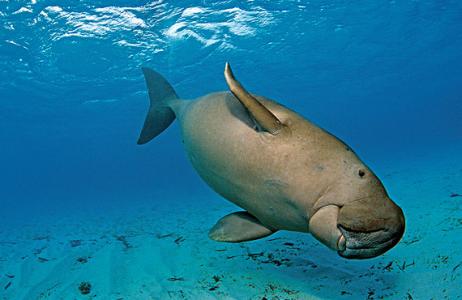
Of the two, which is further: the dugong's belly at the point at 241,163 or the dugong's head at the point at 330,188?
the dugong's belly at the point at 241,163

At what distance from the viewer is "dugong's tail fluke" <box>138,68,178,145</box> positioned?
223 inches

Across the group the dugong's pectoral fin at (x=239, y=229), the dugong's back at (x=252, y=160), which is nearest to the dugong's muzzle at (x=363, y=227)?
the dugong's back at (x=252, y=160)

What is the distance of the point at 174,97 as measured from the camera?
18.0ft

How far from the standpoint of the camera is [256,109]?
270 cm

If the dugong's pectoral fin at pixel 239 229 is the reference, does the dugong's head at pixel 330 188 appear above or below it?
above

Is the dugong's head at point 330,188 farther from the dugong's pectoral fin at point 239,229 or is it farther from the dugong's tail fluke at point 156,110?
the dugong's tail fluke at point 156,110

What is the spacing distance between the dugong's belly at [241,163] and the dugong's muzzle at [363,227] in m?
0.29

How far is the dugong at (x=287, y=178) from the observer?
2338mm

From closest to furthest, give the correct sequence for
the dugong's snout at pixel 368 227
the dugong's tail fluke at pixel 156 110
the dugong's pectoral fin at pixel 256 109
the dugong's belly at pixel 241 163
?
1. the dugong's snout at pixel 368 227
2. the dugong's pectoral fin at pixel 256 109
3. the dugong's belly at pixel 241 163
4. the dugong's tail fluke at pixel 156 110

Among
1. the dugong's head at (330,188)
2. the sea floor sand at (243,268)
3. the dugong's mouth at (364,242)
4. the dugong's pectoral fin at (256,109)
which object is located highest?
the dugong's pectoral fin at (256,109)

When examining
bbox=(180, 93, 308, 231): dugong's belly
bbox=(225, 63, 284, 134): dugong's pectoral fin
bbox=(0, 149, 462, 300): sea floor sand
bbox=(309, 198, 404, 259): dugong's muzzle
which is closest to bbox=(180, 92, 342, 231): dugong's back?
bbox=(180, 93, 308, 231): dugong's belly

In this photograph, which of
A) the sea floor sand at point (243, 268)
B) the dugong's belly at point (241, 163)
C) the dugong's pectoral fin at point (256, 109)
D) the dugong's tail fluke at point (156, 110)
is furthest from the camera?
the dugong's tail fluke at point (156, 110)

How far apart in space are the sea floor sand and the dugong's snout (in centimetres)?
232

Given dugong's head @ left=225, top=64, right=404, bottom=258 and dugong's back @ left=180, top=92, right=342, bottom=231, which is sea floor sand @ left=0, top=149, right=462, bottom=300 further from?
dugong's head @ left=225, top=64, right=404, bottom=258
